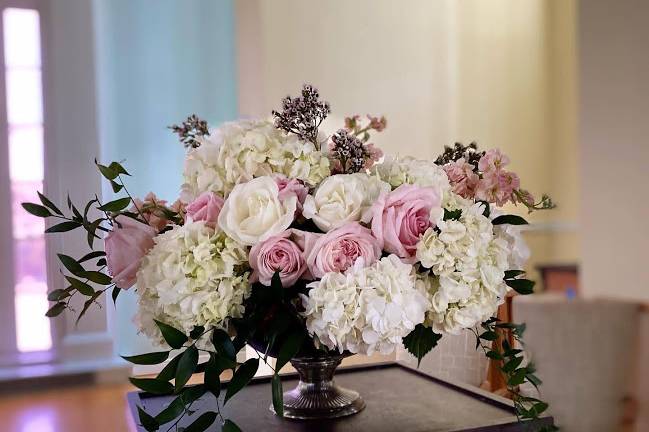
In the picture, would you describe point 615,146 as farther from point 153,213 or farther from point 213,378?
point 153,213

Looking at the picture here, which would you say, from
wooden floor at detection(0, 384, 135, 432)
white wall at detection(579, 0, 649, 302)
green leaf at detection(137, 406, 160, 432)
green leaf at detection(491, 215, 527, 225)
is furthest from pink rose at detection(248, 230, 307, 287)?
wooden floor at detection(0, 384, 135, 432)

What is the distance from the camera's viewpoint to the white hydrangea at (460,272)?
0.89 m

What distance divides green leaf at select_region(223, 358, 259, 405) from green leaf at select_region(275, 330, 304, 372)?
0.03m

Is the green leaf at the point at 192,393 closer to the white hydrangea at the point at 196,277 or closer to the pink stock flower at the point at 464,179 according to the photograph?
the white hydrangea at the point at 196,277

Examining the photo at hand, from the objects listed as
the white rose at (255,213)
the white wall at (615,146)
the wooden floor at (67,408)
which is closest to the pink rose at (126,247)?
the white rose at (255,213)

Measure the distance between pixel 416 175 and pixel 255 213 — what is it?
24 centimetres

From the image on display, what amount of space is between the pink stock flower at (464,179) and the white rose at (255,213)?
1.02ft

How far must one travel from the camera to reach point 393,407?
1140 millimetres

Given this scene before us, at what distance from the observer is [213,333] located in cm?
87

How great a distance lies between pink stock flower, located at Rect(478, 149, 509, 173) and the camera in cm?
107

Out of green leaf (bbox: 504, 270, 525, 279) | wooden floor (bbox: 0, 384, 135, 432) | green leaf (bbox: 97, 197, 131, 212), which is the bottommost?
wooden floor (bbox: 0, 384, 135, 432)

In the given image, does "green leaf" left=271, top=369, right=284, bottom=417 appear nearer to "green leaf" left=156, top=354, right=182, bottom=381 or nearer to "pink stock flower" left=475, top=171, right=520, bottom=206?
"green leaf" left=156, top=354, right=182, bottom=381

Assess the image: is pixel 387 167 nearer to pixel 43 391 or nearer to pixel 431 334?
pixel 431 334

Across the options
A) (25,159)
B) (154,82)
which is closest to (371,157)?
(154,82)
